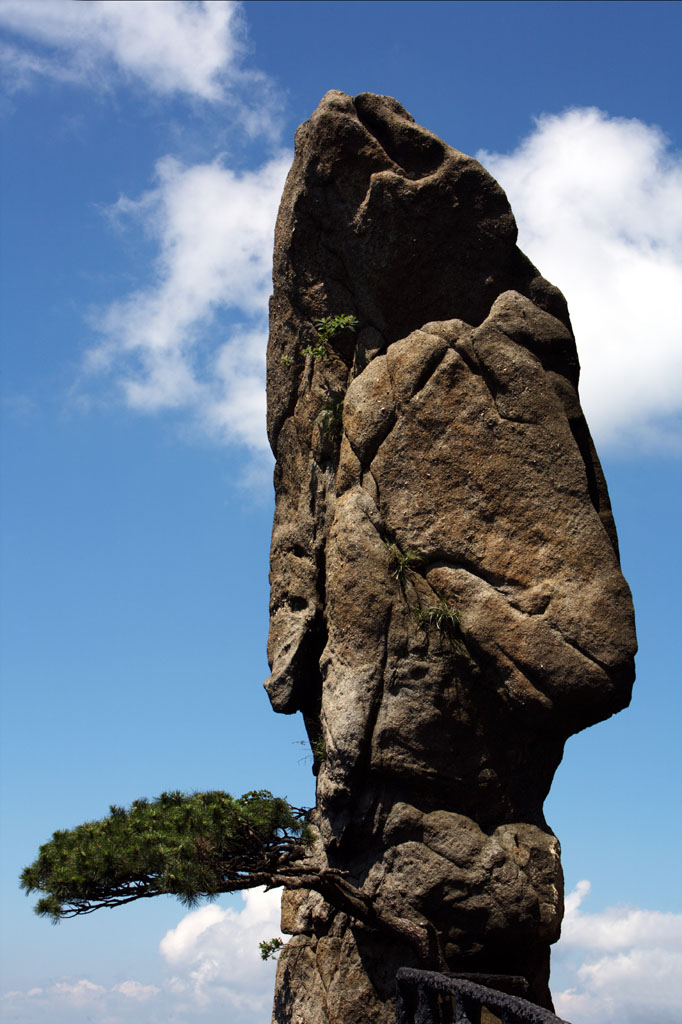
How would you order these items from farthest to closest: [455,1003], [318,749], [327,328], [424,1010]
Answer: [327,328] → [318,749] → [424,1010] → [455,1003]

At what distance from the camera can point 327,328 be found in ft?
45.8

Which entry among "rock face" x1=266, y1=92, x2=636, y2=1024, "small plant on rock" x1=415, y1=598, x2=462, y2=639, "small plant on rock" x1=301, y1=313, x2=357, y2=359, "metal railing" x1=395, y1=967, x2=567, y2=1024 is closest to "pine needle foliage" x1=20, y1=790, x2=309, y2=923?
"rock face" x1=266, y1=92, x2=636, y2=1024

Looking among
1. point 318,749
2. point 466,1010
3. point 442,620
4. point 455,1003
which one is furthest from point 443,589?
point 466,1010

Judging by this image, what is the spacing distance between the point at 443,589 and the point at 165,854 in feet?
13.6

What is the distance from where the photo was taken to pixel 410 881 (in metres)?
10.9

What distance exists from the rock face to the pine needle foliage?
876mm

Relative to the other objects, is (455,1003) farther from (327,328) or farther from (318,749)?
(327,328)

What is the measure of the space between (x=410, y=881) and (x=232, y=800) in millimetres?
2541

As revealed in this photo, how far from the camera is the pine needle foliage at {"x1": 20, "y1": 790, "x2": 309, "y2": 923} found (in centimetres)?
1075

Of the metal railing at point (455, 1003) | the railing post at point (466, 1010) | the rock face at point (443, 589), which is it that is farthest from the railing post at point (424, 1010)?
the rock face at point (443, 589)

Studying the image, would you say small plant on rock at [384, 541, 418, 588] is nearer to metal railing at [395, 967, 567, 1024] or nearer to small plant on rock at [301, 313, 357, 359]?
small plant on rock at [301, 313, 357, 359]

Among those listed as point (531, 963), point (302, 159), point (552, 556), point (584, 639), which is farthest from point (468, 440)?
point (531, 963)

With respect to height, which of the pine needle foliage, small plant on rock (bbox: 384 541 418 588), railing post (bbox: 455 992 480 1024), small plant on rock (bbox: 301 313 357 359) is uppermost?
small plant on rock (bbox: 301 313 357 359)

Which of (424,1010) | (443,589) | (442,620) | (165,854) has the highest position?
(443,589)
